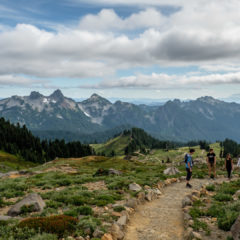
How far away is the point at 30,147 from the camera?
147 m

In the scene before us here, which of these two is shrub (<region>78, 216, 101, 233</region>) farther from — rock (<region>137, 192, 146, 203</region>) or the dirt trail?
rock (<region>137, 192, 146, 203</region>)

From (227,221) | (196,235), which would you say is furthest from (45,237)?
(227,221)

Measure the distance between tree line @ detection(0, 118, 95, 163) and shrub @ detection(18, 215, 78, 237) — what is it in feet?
417

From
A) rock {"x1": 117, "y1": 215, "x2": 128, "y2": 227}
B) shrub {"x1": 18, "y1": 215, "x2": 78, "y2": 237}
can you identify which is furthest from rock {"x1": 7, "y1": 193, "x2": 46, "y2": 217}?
rock {"x1": 117, "y1": 215, "x2": 128, "y2": 227}

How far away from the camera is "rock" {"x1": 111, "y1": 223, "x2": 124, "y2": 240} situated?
11156 millimetres

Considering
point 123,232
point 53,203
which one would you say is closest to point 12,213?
point 53,203

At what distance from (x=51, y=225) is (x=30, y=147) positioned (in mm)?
147211

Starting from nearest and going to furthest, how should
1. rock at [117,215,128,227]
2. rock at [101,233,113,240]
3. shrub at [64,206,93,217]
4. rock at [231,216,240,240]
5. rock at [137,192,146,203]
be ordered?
Answer: 1. rock at [231,216,240,240]
2. rock at [101,233,113,240]
3. rock at [117,215,128,227]
4. shrub at [64,206,93,217]
5. rock at [137,192,146,203]

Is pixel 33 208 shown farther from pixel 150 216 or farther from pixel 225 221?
pixel 225 221

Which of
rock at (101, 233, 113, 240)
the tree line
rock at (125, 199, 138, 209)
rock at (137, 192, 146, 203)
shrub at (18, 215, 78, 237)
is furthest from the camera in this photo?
the tree line

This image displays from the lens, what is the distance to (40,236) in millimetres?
9891

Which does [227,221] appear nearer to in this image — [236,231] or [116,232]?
[236,231]

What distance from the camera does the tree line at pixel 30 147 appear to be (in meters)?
133

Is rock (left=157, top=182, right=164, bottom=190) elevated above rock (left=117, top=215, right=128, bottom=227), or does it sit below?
below
